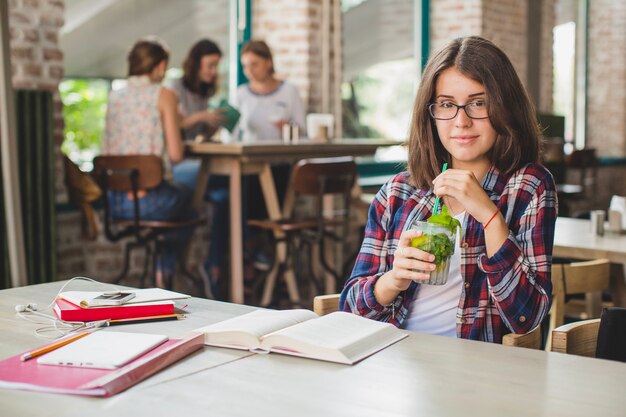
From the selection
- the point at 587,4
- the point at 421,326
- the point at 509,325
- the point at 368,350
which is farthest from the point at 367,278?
the point at 587,4

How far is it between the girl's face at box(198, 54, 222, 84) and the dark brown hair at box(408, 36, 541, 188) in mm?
3544

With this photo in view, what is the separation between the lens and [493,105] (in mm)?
1979

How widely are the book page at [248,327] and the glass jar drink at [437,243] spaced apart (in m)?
0.26

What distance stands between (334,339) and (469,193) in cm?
49

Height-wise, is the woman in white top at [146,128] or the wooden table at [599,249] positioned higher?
the woman in white top at [146,128]

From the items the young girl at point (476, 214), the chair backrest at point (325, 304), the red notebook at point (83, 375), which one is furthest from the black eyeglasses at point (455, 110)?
the red notebook at point (83, 375)

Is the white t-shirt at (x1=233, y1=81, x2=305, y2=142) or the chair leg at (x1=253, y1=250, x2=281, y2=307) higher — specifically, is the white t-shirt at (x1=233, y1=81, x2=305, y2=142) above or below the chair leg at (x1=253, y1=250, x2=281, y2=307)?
above

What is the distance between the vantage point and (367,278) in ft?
6.70

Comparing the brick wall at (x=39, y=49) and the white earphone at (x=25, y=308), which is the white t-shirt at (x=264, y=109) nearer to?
the brick wall at (x=39, y=49)

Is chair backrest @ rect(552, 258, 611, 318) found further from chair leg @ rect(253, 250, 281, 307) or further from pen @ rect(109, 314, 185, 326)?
chair leg @ rect(253, 250, 281, 307)

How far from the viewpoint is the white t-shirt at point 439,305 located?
79.2 inches

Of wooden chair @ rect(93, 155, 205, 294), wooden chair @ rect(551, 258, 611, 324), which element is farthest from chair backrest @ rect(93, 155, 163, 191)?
wooden chair @ rect(551, 258, 611, 324)

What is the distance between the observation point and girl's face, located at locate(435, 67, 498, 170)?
2.00 metres

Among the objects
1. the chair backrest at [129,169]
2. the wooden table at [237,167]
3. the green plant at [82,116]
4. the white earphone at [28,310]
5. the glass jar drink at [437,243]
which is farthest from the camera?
the green plant at [82,116]
